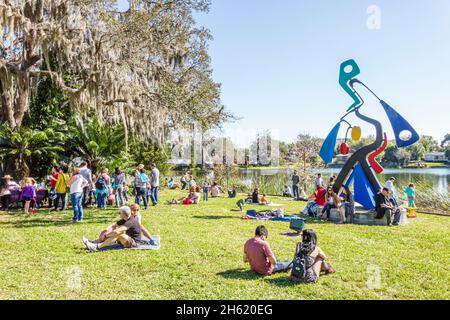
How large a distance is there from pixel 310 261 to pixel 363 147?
7903mm

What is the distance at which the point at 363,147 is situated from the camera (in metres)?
12.4

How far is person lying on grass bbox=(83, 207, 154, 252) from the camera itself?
7.27 m

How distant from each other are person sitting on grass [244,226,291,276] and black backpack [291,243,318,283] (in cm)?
43

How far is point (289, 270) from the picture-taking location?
605 cm

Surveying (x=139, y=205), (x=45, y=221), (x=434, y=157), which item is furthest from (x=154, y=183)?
(x=434, y=157)

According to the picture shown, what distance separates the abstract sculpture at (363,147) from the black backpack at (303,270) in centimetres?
746

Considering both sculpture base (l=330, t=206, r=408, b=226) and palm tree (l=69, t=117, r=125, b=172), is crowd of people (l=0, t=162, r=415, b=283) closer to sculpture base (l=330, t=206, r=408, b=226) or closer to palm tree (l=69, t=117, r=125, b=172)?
sculpture base (l=330, t=206, r=408, b=226)

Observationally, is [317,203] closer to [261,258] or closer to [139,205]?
[139,205]

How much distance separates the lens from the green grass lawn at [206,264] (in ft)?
16.7

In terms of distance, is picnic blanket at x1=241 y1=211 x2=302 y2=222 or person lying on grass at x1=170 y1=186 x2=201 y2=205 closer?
picnic blanket at x1=241 y1=211 x2=302 y2=222

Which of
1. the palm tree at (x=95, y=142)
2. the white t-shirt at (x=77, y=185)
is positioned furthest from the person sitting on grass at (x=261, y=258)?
the palm tree at (x=95, y=142)

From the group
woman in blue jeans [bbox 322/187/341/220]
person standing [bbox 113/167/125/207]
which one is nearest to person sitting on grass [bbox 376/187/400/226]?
woman in blue jeans [bbox 322/187/341/220]

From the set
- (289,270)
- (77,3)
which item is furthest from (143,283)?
(77,3)
